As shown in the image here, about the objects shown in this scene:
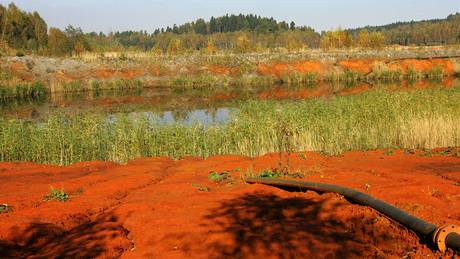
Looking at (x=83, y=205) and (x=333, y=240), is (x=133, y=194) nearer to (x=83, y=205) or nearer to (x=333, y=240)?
(x=83, y=205)

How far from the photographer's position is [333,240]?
19.0 feet

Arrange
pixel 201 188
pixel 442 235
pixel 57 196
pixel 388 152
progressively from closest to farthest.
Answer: pixel 442 235, pixel 57 196, pixel 201 188, pixel 388 152

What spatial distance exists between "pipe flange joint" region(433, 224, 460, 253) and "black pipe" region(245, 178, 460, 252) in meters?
0.05

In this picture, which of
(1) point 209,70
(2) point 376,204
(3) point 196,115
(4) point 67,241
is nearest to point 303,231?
(2) point 376,204

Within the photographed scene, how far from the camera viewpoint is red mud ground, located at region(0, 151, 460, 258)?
5777mm

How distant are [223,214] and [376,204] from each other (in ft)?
7.10

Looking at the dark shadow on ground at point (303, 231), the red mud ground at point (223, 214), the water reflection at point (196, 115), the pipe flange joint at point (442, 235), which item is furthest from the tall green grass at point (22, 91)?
the pipe flange joint at point (442, 235)

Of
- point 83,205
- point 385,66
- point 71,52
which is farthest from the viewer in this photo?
point 71,52

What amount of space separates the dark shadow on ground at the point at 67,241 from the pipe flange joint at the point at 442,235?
3669 millimetres

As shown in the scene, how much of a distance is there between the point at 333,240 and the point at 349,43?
73.6m

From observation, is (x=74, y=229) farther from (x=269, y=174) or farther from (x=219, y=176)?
(x=269, y=174)

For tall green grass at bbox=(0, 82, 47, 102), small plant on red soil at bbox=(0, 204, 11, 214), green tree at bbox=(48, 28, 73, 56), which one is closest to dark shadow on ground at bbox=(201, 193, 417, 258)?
small plant on red soil at bbox=(0, 204, 11, 214)

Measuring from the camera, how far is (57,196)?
8805 mm

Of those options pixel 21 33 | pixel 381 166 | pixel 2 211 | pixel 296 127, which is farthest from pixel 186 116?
pixel 21 33
